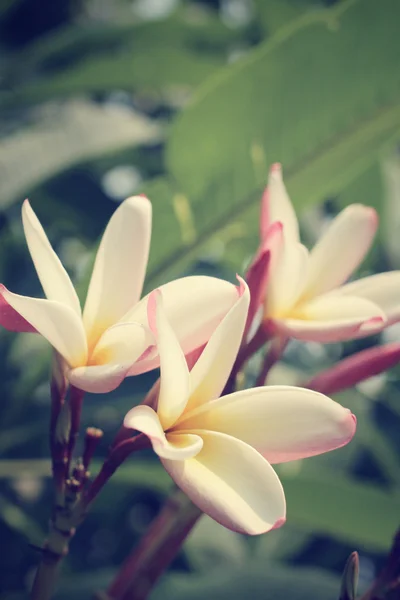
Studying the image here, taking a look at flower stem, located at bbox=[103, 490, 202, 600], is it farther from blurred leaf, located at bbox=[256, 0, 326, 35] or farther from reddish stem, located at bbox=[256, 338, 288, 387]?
blurred leaf, located at bbox=[256, 0, 326, 35]

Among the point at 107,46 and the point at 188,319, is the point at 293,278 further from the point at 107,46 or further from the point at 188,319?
the point at 107,46

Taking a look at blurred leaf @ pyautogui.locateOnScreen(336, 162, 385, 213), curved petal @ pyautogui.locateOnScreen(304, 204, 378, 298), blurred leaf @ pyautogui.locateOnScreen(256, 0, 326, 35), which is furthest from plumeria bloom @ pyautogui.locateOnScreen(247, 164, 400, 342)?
blurred leaf @ pyautogui.locateOnScreen(256, 0, 326, 35)

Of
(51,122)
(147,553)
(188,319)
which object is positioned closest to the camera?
(188,319)

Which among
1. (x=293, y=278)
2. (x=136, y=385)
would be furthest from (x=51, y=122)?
(x=293, y=278)

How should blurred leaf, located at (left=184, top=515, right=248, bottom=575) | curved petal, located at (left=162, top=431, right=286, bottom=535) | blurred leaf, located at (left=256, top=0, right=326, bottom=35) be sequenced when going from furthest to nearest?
blurred leaf, located at (left=256, top=0, right=326, bottom=35) < blurred leaf, located at (left=184, top=515, right=248, bottom=575) < curved petal, located at (left=162, top=431, right=286, bottom=535)

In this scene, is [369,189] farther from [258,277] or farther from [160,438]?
[160,438]

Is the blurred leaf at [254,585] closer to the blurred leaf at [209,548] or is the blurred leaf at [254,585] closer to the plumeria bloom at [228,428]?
the blurred leaf at [209,548]

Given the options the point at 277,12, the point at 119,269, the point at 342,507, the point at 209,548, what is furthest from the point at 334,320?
the point at 277,12
